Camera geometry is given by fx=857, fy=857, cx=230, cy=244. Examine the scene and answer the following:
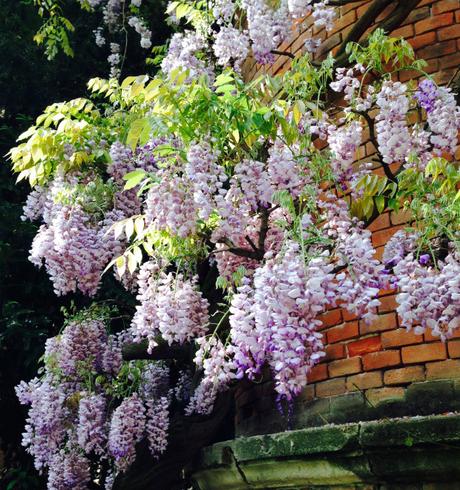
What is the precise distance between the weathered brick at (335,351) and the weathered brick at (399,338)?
0.29m

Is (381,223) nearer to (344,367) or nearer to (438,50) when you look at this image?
(344,367)

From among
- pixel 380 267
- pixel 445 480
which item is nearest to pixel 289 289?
pixel 380 267

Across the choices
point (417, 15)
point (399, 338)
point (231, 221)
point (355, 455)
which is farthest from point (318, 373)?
point (417, 15)

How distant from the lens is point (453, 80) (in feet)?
15.3

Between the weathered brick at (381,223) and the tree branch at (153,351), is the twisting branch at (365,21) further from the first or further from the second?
the tree branch at (153,351)

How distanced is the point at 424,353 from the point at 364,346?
377 millimetres

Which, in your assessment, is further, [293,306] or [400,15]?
[400,15]

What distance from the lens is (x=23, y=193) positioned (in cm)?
794

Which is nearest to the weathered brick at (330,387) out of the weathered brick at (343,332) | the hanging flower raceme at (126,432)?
the weathered brick at (343,332)

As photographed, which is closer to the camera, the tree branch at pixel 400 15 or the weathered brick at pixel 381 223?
the weathered brick at pixel 381 223

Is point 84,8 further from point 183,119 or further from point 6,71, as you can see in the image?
point 183,119

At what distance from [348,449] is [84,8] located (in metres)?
5.81

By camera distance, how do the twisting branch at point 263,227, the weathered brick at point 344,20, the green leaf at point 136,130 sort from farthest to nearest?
the weathered brick at point 344,20 → the twisting branch at point 263,227 → the green leaf at point 136,130

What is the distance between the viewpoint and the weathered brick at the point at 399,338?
443 cm
